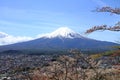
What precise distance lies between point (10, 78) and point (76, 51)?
84.8m

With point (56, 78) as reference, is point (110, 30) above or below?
above

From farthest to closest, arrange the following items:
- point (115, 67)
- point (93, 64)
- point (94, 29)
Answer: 1. point (93, 64)
2. point (115, 67)
3. point (94, 29)

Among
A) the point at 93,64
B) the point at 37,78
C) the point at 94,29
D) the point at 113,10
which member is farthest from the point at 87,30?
the point at 37,78

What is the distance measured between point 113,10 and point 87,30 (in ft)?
3.38

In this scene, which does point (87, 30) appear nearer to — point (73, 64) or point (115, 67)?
point (115, 67)

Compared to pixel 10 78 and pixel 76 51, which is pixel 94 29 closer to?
pixel 76 51

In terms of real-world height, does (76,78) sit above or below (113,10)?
below

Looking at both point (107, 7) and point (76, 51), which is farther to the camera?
point (76, 51)

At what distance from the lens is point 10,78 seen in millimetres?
98250

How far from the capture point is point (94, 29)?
12.4 metres

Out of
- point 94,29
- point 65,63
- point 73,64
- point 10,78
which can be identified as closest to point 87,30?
point 94,29

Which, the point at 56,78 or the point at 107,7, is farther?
the point at 56,78

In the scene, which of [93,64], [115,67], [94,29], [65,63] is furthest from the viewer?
[65,63]

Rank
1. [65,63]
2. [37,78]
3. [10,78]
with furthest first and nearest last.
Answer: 1. [10,78]
2. [37,78]
3. [65,63]
